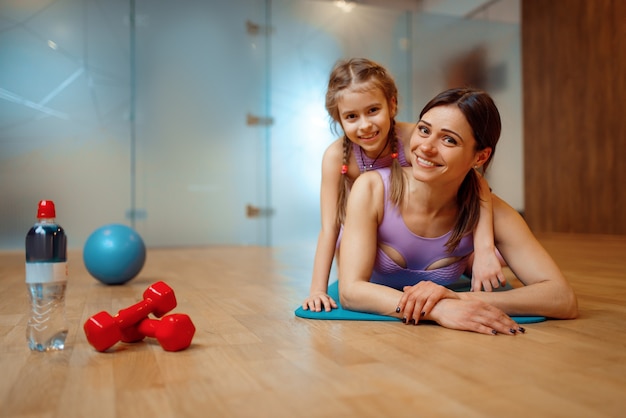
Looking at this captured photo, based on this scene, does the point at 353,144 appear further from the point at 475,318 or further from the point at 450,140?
the point at 475,318

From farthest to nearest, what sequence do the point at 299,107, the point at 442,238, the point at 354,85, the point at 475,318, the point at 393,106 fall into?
1. the point at 299,107
2. the point at 393,106
3. the point at 354,85
4. the point at 442,238
5. the point at 475,318

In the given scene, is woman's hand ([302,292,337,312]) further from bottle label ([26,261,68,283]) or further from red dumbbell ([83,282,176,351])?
bottle label ([26,261,68,283])

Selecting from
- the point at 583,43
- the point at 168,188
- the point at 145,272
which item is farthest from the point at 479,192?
the point at 583,43

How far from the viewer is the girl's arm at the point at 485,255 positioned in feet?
5.32

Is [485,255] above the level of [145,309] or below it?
above

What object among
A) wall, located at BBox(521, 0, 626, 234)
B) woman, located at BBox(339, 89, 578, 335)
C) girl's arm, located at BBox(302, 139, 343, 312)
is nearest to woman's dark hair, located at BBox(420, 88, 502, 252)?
woman, located at BBox(339, 89, 578, 335)

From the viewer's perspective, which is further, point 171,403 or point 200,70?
point 200,70

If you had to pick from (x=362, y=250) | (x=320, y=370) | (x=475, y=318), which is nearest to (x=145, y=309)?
(x=320, y=370)

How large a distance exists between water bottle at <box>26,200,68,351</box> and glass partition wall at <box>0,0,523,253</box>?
9.37 feet

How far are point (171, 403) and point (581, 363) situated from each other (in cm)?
79

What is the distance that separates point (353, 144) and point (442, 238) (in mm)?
492

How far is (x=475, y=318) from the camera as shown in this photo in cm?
149

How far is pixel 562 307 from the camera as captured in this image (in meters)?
1.64

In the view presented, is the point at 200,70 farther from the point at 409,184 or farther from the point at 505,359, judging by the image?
the point at 505,359
